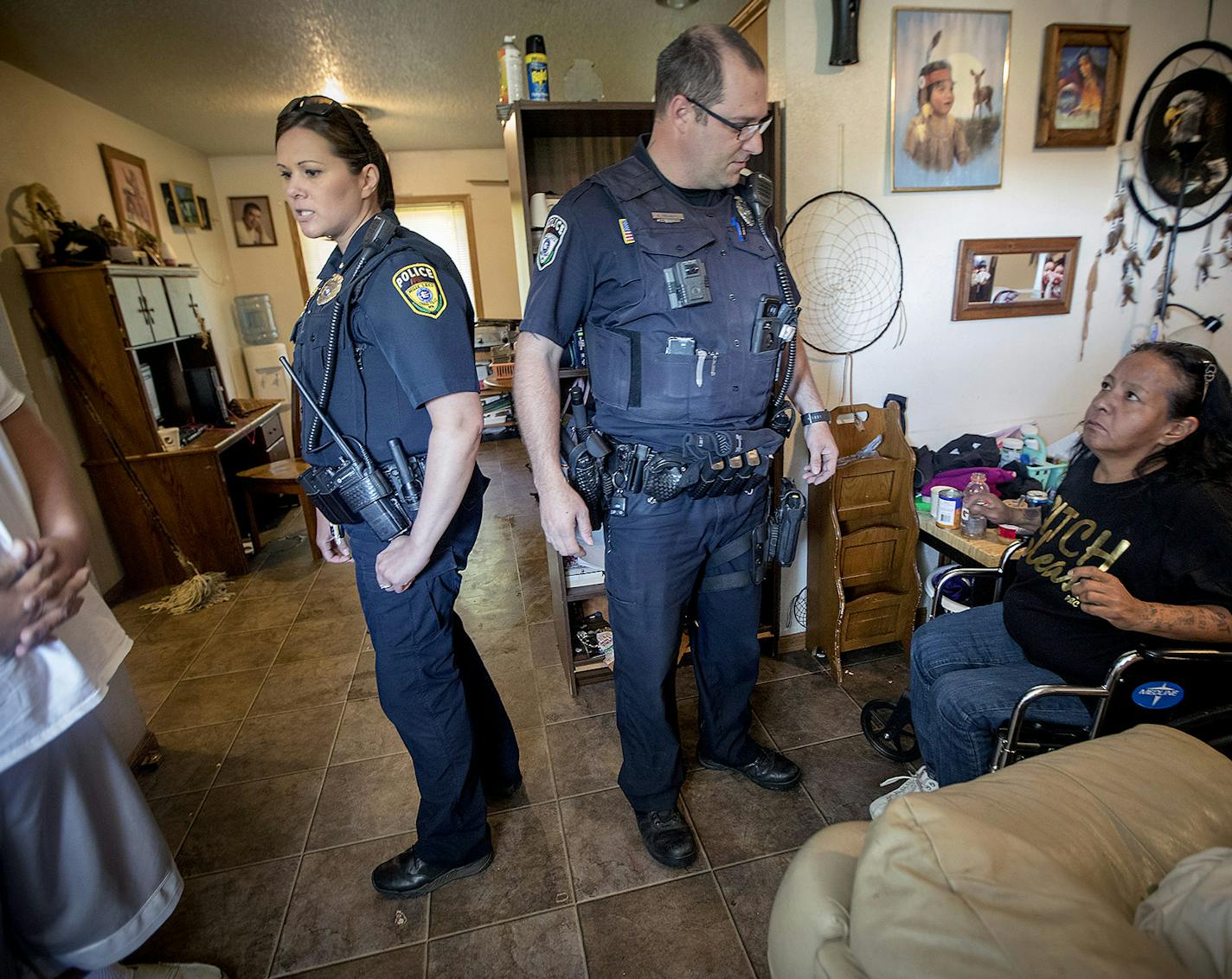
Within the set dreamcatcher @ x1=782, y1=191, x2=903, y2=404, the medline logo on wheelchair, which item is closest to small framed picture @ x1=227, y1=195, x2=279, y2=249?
dreamcatcher @ x1=782, y1=191, x2=903, y2=404

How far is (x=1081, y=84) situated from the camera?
6.77 ft

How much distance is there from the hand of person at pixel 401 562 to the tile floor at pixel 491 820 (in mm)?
842

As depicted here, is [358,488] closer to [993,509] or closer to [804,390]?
[804,390]

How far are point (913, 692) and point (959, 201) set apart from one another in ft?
5.24

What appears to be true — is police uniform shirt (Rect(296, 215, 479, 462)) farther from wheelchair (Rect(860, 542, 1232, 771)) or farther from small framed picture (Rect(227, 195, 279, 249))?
small framed picture (Rect(227, 195, 279, 249))

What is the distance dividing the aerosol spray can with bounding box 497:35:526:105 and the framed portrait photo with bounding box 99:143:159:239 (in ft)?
10.9

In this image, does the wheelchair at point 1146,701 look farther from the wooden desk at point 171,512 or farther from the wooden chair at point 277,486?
the wooden desk at point 171,512

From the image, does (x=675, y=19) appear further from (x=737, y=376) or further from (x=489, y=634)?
(x=489, y=634)

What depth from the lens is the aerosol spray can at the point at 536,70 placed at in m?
1.81

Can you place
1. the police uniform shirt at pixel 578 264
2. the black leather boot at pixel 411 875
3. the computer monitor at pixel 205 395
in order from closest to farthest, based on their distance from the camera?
1. the police uniform shirt at pixel 578 264
2. the black leather boot at pixel 411 875
3. the computer monitor at pixel 205 395

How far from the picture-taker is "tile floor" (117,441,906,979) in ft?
Result: 4.46

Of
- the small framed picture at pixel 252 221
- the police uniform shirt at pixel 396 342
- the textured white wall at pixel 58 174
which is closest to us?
the police uniform shirt at pixel 396 342

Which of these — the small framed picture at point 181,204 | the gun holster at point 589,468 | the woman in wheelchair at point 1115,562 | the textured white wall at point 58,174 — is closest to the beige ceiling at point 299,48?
the textured white wall at point 58,174

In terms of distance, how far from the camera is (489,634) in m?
2.65
